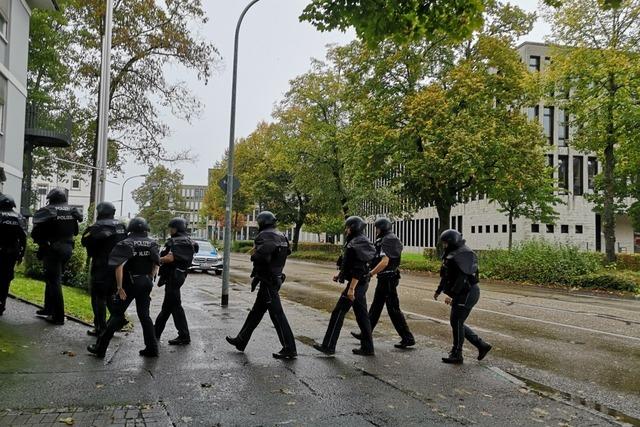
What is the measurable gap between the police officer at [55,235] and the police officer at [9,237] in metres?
0.37

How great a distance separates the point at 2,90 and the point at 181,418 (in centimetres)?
1470

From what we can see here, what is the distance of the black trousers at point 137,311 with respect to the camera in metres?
6.39

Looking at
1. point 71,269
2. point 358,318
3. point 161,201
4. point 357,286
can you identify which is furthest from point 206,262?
point 161,201

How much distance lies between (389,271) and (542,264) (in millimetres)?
16605

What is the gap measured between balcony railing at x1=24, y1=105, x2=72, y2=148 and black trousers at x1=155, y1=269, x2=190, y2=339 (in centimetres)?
1497

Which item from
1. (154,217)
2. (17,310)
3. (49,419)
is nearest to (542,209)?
(17,310)

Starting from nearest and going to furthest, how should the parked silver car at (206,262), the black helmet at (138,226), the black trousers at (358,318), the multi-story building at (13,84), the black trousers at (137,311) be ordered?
the black trousers at (137,311), the black helmet at (138,226), the black trousers at (358,318), the multi-story building at (13,84), the parked silver car at (206,262)

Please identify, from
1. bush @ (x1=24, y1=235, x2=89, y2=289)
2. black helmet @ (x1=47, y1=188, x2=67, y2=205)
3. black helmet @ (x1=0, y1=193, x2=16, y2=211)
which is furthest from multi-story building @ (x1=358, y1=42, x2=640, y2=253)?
black helmet @ (x1=0, y1=193, x2=16, y2=211)

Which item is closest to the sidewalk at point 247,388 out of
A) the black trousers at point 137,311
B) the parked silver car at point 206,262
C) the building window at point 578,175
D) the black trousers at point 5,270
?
the black trousers at point 137,311

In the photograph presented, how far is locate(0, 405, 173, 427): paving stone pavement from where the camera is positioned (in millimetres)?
4312

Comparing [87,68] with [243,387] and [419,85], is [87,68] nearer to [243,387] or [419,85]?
[419,85]

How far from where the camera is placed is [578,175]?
44.8 metres

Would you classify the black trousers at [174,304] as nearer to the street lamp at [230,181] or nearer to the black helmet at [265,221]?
the black helmet at [265,221]

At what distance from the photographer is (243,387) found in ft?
18.1
